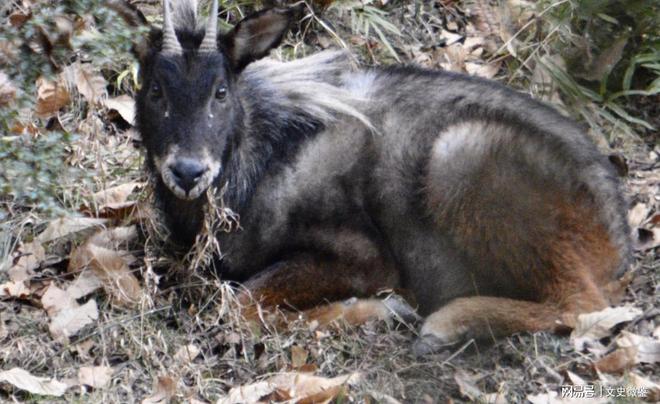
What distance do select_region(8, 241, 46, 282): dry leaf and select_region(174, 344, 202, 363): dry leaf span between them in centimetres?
117

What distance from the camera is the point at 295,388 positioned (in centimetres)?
514

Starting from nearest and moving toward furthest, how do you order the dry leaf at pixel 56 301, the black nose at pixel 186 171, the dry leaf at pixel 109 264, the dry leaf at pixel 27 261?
the black nose at pixel 186 171 < the dry leaf at pixel 56 301 < the dry leaf at pixel 109 264 < the dry leaf at pixel 27 261

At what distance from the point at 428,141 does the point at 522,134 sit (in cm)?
55

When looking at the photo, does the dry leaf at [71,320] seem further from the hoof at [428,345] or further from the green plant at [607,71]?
the green plant at [607,71]

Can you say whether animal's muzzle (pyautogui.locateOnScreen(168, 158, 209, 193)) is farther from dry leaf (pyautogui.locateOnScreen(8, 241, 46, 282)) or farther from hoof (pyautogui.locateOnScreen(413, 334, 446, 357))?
hoof (pyautogui.locateOnScreen(413, 334, 446, 357))

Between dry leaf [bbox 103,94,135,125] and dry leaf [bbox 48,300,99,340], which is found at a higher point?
Result: dry leaf [bbox 103,94,135,125]

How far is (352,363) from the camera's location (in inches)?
217

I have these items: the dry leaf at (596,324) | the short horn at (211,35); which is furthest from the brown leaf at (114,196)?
the dry leaf at (596,324)

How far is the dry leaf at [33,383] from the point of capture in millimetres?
5223

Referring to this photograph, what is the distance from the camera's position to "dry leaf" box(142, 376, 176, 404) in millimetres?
5164

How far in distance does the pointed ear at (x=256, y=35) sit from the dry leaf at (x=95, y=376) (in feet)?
6.17

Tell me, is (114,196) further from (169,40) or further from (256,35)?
(256,35)

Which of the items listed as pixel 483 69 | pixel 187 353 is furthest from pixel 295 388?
pixel 483 69

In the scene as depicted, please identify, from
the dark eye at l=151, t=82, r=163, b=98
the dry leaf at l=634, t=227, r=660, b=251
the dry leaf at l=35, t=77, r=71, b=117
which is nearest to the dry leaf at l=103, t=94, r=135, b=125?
the dry leaf at l=35, t=77, r=71, b=117
